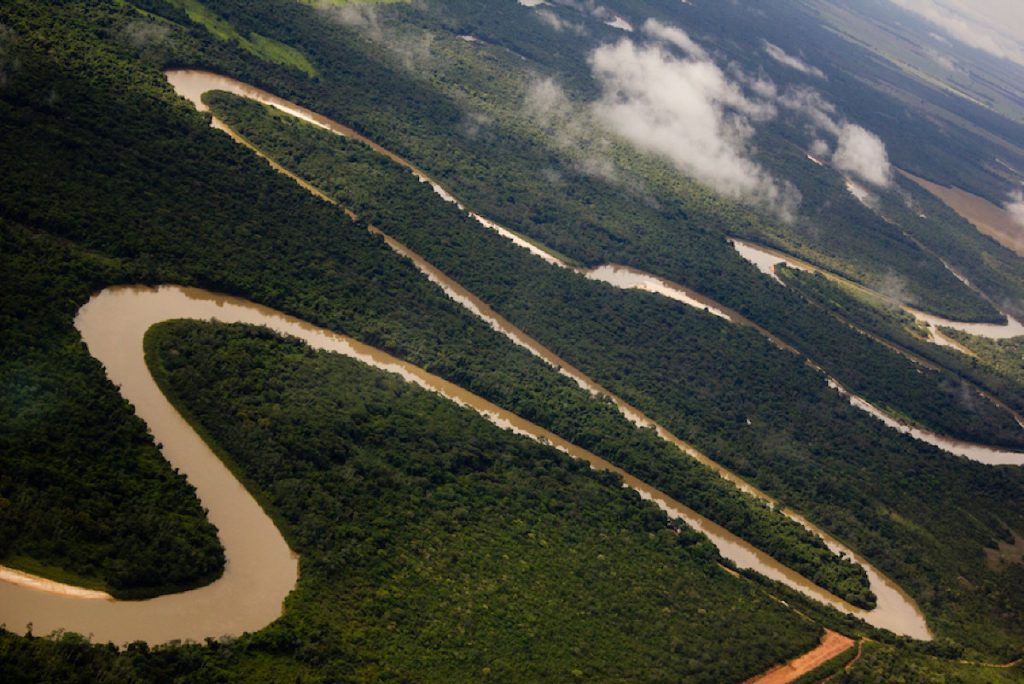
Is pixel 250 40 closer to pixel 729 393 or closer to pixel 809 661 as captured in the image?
pixel 729 393

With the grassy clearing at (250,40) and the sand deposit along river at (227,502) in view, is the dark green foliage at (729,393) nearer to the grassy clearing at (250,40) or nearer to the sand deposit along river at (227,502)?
the sand deposit along river at (227,502)

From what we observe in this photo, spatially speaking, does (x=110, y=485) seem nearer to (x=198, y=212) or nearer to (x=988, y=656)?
(x=198, y=212)

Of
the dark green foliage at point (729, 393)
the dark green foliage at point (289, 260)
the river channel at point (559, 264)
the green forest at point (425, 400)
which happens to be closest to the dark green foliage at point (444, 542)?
the green forest at point (425, 400)

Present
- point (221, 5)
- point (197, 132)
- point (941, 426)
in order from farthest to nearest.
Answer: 1. point (221, 5)
2. point (941, 426)
3. point (197, 132)

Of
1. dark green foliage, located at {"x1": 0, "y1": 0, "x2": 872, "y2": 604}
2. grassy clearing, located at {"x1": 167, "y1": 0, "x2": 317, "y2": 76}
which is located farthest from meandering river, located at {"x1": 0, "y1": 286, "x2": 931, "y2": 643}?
grassy clearing, located at {"x1": 167, "y1": 0, "x2": 317, "y2": 76}

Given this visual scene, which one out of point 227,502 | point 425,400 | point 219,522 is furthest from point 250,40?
point 219,522

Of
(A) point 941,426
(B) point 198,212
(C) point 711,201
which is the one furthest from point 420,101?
(A) point 941,426
